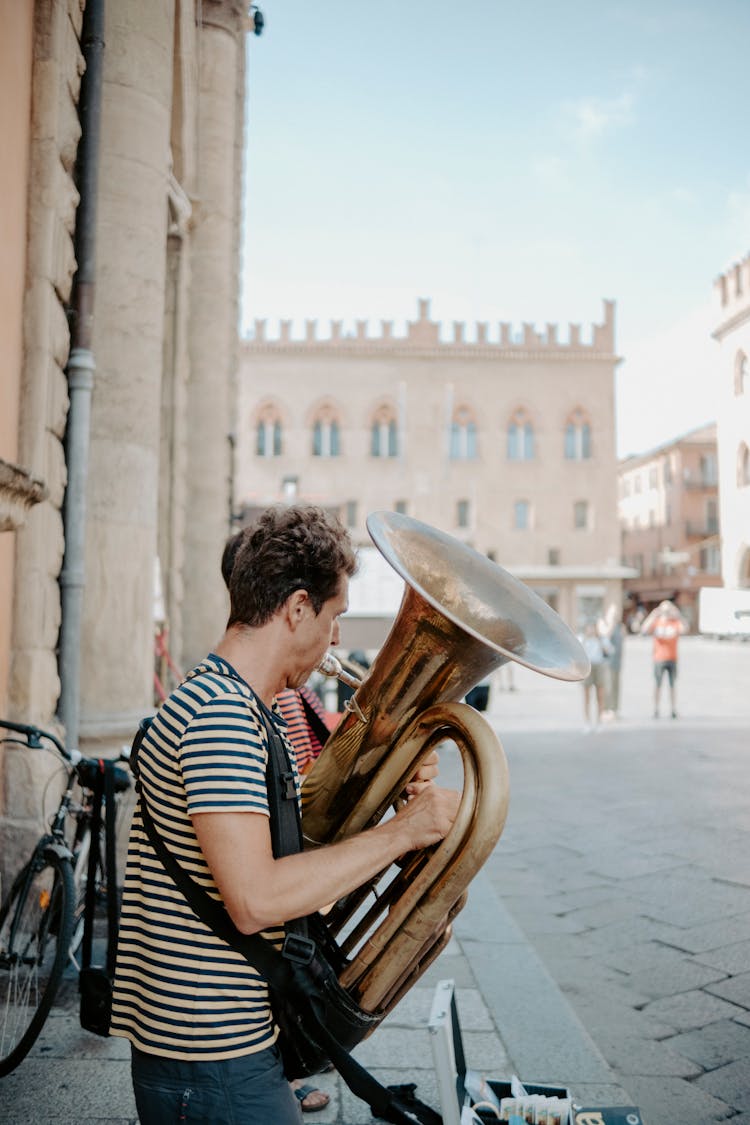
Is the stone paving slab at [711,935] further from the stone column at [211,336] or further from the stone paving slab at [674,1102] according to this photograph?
the stone column at [211,336]

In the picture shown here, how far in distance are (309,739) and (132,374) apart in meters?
2.73

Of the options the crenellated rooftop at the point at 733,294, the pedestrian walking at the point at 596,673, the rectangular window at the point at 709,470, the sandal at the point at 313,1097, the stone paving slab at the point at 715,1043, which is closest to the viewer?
the sandal at the point at 313,1097

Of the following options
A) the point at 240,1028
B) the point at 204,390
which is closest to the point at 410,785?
the point at 240,1028

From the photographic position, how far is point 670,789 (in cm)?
819

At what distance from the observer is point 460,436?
45.4m

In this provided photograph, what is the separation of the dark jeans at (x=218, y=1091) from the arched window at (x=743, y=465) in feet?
153

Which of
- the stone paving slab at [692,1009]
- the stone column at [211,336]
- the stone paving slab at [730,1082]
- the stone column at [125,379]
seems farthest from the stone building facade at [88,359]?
the stone paving slab at [730,1082]

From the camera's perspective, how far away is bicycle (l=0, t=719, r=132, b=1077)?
3.00 meters

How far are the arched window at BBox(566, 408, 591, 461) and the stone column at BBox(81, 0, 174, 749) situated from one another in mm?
41833

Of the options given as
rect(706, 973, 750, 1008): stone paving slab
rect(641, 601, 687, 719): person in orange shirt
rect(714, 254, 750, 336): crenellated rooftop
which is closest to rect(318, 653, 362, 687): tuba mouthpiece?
rect(706, 973, 750, 1008): stone paving slab

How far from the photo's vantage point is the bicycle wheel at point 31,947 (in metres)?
2.97

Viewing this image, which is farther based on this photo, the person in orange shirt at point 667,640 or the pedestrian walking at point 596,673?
the person in orange shirt at point 667,640

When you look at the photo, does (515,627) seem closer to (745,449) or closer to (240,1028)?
(240,1028)

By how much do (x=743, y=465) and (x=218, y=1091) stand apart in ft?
154
